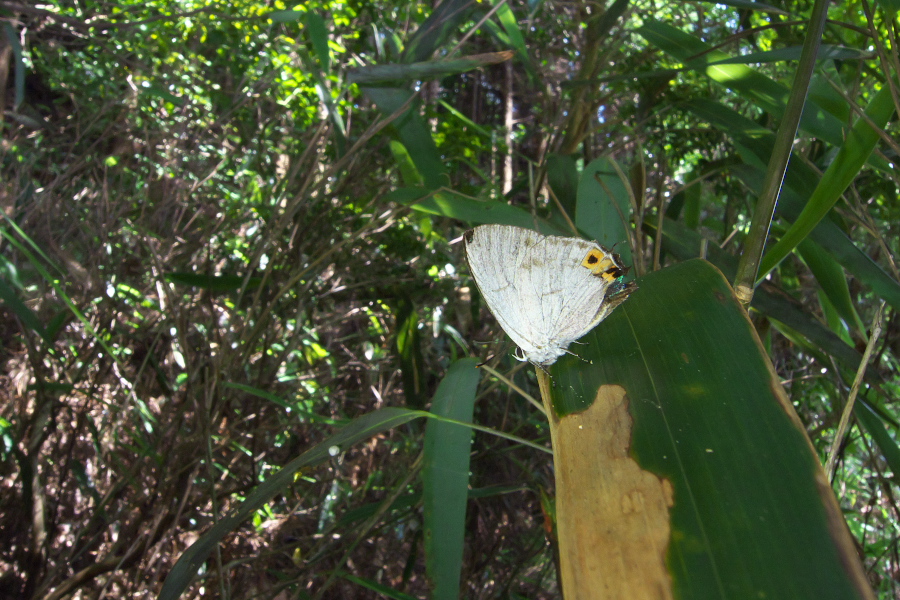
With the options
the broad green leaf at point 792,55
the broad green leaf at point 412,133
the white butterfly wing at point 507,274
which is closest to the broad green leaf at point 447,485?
the white butterfly wing at point 507,274

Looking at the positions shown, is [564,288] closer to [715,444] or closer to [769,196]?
[769,196]

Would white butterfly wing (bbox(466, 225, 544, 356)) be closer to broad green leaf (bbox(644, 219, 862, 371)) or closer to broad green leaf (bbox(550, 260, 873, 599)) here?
broad green leaf (bbox(550, 260, 873, 599))

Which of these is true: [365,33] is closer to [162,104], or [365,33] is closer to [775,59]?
[162,104]

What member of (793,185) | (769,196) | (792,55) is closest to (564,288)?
(769,196)

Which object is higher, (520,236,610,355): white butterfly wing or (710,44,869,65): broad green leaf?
(710,44,869,65): broad green leaf

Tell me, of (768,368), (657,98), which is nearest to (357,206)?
(657,98)

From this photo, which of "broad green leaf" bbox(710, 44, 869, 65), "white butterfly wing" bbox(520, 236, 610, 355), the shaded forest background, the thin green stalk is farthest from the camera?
the shaded forest background

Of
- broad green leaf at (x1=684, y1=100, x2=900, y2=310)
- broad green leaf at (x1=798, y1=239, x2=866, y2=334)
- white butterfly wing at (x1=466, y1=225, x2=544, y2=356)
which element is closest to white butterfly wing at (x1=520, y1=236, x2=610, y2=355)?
white butterfly wing at (x1=466, y1=225, x2=544, y2=356)
